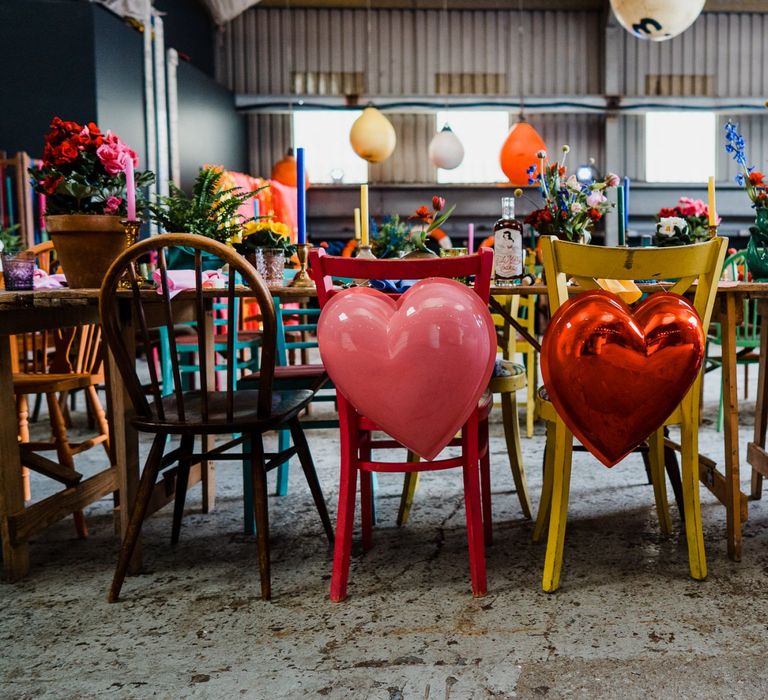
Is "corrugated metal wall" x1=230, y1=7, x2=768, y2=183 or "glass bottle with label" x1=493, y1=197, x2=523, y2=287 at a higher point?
"corrugated metal wall" x1=230, y1=7, x2=768, y2=183

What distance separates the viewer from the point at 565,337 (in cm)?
156

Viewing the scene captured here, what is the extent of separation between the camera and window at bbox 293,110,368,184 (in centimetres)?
915

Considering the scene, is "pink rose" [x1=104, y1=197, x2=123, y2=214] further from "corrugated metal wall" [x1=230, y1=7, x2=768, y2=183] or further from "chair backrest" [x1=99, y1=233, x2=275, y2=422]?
"corrugated metal wall" [x1=230, y1=7, x2=768, y2=183]

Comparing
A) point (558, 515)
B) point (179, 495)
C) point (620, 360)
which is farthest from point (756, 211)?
point (179, 495)

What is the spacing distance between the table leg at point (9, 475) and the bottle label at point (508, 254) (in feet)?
4.45

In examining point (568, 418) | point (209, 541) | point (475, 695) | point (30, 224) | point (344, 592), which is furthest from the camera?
point (30, 224)

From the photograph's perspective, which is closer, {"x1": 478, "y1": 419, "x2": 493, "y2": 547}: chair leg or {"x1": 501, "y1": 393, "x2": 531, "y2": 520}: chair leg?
{"x1": 478, "y1": 419, "x2": 493, "y2": 547}: chair leg

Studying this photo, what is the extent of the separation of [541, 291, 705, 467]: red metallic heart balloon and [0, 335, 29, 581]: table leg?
1397mm

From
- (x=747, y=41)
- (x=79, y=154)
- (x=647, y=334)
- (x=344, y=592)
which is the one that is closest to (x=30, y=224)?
(x=79, y=154)

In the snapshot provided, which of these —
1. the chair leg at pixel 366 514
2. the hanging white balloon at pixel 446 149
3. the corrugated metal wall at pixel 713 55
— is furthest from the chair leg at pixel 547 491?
the corrugated metal wall at pixel 713 55

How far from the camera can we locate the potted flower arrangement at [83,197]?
2.00 m

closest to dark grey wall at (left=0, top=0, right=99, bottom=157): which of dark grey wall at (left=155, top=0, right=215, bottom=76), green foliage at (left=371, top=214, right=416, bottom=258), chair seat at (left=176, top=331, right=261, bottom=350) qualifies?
dark grey wall at (left=155, top=0, right=215, bottom=76)

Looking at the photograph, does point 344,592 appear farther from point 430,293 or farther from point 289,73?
point 289,73

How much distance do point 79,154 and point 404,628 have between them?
4.97 ft
